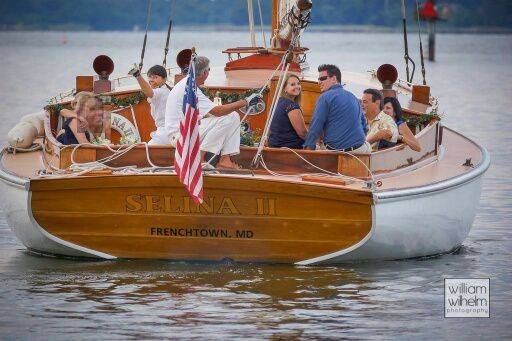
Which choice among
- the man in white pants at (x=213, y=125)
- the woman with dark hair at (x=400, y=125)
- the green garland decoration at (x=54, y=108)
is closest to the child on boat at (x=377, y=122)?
the woman with dark hair at (x=400, y=125)

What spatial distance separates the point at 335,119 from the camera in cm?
1334

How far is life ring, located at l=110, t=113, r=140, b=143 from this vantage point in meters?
15.2

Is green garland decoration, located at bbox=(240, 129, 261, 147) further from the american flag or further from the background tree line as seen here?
the background tree line

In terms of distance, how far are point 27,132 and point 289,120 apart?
11.5 feet

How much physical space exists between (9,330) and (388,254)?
3.73m

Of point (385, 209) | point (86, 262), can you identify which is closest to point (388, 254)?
point (385, 209)

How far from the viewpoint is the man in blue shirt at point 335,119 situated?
43.5ft

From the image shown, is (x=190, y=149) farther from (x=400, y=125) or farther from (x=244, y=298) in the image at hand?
(x=400, y=125)

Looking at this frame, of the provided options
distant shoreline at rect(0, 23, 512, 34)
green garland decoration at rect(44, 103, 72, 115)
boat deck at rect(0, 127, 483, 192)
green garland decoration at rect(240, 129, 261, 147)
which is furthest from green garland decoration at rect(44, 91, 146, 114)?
distant shoreline at rect(0, 23, 512, 34)

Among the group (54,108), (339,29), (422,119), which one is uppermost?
(339,29)

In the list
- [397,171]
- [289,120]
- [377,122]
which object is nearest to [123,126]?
[289,120]

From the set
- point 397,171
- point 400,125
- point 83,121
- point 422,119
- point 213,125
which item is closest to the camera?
point 213,125

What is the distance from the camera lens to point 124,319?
11141 mm

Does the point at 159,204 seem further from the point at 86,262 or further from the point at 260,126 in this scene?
the point at 260,126
